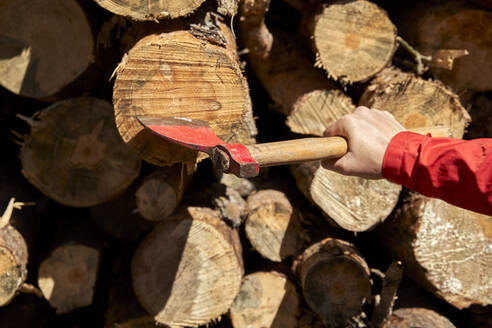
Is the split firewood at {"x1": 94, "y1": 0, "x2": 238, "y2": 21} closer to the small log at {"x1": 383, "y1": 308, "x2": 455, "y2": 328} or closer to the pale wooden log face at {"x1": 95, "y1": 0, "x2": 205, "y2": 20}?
the pale wooden log face at {"x1": 95, "y1": 0, "x2": 205, "y2": 20}

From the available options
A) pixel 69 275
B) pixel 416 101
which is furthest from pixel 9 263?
pixel 416 101

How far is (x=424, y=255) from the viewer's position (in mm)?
2158

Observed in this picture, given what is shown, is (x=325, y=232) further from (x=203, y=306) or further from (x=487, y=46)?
(x=487, y=46)

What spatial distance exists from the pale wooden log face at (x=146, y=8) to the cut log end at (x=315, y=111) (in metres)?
0.90

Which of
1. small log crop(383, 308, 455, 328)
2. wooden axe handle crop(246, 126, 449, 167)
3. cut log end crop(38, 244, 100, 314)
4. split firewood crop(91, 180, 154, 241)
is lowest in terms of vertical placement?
small log crop(383, 308, 455, 328)

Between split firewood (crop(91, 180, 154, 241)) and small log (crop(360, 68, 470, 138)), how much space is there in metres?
1.67

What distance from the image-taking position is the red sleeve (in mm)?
1353

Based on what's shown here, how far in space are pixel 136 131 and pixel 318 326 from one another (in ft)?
5.65

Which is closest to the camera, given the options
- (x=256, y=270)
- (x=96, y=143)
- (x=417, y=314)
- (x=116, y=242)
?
(x=96, y=143)

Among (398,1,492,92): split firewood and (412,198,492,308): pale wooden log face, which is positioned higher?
(398,1,492,92): split firewood

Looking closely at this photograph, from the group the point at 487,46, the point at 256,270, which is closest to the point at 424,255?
the point at 256,270

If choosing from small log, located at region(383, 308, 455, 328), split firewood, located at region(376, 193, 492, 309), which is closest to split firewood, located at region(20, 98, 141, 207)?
split firewood, located at region(376, 193, 492, 309)

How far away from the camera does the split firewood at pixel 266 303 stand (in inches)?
90.2

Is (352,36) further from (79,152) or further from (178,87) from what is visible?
(79,152)
